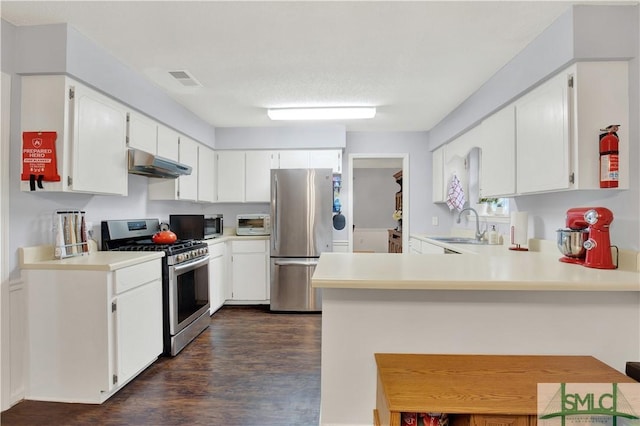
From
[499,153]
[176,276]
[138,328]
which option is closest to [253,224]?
[176,276]

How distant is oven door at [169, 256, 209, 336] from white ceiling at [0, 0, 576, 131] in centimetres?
165

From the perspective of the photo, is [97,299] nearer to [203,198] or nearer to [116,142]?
[116,142]

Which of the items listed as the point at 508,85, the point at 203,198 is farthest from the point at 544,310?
the point at 203,198

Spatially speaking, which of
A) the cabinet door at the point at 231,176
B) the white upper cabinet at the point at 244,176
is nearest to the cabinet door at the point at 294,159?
the white upper cabinet at the point at 244,176

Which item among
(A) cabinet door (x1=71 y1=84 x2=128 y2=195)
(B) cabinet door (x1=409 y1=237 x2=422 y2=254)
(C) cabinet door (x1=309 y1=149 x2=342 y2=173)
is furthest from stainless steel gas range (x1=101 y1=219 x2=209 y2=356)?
(B) cabinet door (x1=409 y1=237 x2=422 y2=254)

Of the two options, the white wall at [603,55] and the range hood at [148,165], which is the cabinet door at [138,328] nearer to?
the range hood at [148,165]

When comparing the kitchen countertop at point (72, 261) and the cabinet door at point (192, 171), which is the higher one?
the cabinet door at point (192, 171)

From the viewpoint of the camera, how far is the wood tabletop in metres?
1.15

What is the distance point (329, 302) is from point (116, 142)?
81.6 inches

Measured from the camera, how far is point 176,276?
2709 millimetres

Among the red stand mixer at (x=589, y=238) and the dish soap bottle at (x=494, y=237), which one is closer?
the red stand mixer at (x=589, y=238)

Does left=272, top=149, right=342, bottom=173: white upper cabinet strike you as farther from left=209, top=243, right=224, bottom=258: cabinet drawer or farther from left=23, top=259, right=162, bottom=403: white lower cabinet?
left=23, top=259, right=162, bottom=403: white lower cabinet

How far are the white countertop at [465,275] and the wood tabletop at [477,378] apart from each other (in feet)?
1.14

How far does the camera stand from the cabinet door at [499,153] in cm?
235
